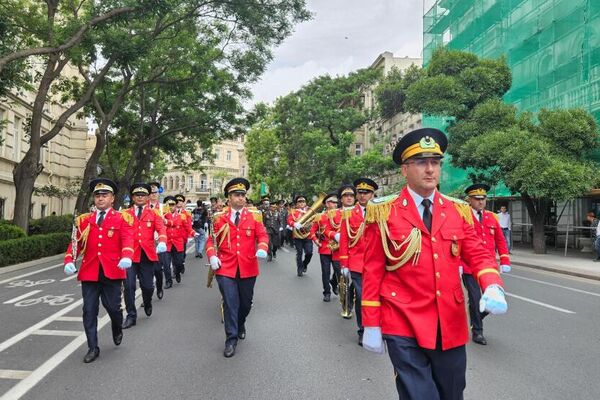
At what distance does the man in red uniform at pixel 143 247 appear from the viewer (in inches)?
282

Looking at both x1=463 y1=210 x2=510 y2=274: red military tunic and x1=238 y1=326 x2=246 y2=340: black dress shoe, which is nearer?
x1=463 y1=210 x2=510 y2=274: red military tunic

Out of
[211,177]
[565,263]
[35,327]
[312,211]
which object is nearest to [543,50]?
[565,263]

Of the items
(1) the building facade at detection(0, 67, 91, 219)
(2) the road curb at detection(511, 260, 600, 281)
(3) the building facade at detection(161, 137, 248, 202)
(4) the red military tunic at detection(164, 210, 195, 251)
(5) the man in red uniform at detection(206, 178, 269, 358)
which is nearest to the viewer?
(5) the man in red uniform at detection(206, 178, 269, 358)

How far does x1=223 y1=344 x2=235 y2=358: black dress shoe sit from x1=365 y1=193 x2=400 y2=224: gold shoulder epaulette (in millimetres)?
3086

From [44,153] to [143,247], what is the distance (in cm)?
2809

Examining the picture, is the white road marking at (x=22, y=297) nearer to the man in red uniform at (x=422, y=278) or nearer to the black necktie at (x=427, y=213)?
the man in red uniform at (x=422, y=278)

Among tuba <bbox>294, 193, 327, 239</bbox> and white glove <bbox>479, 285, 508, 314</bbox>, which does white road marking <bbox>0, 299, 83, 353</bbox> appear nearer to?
tuba <bbox>294, 193, 327, 239</bbox>

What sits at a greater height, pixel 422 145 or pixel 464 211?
pixel 422 145

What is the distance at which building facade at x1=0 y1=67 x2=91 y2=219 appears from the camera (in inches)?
945

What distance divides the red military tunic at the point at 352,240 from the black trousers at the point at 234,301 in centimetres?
135

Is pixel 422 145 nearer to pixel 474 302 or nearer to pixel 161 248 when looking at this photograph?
pixel 474 302

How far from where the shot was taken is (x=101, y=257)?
5.57m

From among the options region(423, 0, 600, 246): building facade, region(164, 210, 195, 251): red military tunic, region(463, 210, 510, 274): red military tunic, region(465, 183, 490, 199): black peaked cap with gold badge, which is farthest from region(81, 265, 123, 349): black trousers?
region(423, 0, 600, 246): building facade

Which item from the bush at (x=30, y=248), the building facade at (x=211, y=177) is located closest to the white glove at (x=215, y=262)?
the bush at (x=30, y=248)
